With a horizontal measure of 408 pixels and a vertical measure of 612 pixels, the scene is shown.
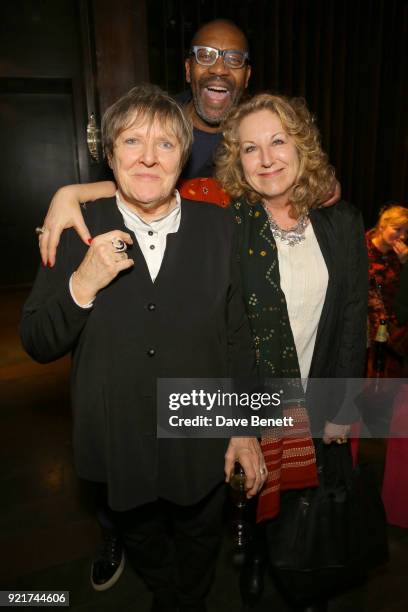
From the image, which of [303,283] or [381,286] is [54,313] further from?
[381,286]

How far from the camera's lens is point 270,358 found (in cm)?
158

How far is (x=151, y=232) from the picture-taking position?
4.41 ft

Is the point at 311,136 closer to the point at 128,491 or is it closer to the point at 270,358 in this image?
the point at 270,358

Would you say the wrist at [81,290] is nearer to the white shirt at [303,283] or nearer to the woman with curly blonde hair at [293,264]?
the woman with curly blonde hair at [293,264]

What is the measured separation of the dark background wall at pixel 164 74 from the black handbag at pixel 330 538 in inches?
78.2

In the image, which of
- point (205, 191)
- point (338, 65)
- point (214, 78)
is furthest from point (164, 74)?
point (205, 191)

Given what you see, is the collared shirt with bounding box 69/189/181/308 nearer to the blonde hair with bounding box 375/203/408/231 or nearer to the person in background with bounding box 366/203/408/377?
the person in background with bounding box 366/203/408/377

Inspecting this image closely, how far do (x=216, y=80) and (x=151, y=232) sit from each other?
1.08 m

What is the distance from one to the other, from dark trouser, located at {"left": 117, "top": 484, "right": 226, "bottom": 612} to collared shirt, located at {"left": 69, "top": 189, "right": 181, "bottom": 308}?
811 mm

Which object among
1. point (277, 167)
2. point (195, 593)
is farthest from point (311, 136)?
point (195, 593)

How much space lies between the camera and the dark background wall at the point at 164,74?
251 centimetres

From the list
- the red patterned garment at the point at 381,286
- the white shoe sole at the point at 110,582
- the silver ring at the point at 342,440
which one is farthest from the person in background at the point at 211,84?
the white shoe sole at the point at 110,582

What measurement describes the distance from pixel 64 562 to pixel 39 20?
230 inches

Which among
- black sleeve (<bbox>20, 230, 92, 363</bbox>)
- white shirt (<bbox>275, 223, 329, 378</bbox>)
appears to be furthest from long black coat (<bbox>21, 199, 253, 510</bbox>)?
white shirt (<bbox>275, 223, 329, 378</bbox>)
